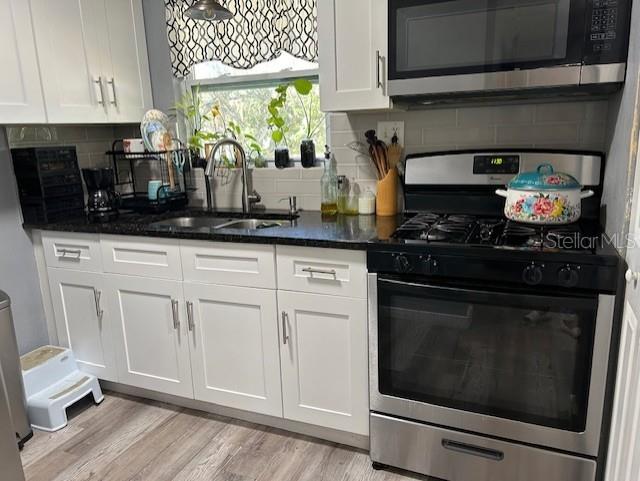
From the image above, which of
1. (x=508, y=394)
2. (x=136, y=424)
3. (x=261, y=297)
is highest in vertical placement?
(x=261, y=297)

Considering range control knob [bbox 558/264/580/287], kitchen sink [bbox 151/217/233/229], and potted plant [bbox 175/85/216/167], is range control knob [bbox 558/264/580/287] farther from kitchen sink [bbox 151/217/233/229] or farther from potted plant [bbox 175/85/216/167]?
potted plant [bbox 175/85/216/167]

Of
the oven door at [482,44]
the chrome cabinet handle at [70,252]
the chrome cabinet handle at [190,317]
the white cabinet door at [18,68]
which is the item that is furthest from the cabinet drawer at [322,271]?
the white cabinet door at [18,68]

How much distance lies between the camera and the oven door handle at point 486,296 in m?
1.42

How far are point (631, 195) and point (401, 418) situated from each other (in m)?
1.08

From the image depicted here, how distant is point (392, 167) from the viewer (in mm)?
2229

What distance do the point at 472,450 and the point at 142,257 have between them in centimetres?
159

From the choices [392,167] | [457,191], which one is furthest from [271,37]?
[457,191]

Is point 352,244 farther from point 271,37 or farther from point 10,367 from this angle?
point 10,367

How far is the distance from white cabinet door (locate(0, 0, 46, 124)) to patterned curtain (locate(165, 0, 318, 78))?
2.51 feet

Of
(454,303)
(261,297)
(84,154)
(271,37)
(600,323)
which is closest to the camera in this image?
(600,323)

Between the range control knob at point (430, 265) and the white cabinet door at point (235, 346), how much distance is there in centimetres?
65

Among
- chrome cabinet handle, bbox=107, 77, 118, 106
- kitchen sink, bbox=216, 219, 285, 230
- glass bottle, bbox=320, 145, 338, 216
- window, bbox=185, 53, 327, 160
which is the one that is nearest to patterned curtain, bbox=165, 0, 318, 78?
window, bbox=185, 53, 327, 160

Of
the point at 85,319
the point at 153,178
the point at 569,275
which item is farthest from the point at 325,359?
the point at 153,178

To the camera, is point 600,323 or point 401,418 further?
point 401,418
